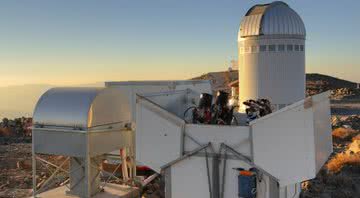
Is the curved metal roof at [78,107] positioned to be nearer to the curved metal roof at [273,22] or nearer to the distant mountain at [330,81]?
the curved metal roof at [273,22]

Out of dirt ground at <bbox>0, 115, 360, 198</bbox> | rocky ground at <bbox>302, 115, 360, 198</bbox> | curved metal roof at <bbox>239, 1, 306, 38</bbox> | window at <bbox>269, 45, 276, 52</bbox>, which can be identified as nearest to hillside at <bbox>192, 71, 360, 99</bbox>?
dirt ground at <bbox>0, 115, 360, 198</bbox>

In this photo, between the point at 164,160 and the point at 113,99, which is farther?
the point at 113,99

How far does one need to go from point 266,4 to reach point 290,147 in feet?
37.1

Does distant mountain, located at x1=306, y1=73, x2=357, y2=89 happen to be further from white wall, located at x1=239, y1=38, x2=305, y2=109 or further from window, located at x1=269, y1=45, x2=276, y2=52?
window, located at x1=269, y1=45, x2=276, y2=52

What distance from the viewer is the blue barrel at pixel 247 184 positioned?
253 inches

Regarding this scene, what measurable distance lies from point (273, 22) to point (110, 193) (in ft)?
30.8

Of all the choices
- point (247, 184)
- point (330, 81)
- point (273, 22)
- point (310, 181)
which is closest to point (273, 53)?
point (273, 22)

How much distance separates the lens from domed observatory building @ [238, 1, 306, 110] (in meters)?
15.5

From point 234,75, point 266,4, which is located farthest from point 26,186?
point 234,75

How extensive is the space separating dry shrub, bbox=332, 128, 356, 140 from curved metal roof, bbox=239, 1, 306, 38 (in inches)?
283

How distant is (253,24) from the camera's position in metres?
15.8

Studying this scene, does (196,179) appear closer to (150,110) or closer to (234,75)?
(150,110)

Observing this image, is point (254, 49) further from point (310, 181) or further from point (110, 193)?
point (110, 193)

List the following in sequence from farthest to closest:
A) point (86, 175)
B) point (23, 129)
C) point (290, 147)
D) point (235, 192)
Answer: point (23, 129) < point (86, 175) < point (235, 192) < point (290, 147)
